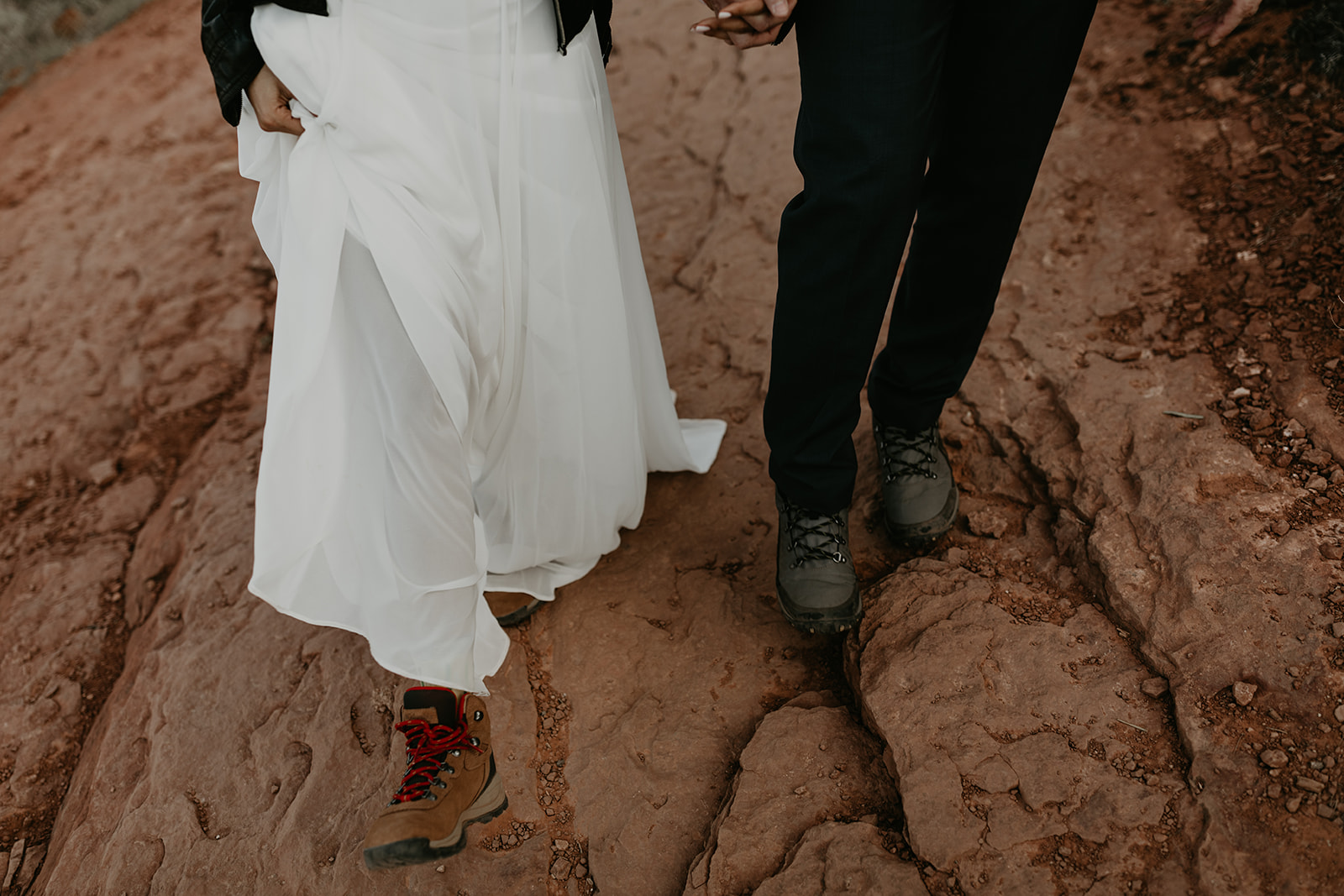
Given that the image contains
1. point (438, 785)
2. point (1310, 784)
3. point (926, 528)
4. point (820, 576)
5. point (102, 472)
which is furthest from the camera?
point (102, 472)

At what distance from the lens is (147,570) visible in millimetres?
2113

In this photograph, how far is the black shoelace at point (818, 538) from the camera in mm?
1524

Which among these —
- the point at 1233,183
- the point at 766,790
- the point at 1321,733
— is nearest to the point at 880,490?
the point at 766,790

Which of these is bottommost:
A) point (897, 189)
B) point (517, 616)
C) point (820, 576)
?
point (517, 616)

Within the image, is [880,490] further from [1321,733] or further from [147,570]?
[147,570]

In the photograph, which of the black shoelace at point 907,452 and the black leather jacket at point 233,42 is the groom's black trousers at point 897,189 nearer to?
the black shoelace at point 907,452

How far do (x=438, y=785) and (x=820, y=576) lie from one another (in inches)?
28.9

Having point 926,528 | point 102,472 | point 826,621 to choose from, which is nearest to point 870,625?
point 826,621

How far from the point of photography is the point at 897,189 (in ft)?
3.86

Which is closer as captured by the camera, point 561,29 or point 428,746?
point 561,29

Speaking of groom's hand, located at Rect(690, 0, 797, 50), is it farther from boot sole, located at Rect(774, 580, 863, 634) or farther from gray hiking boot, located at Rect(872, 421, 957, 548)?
boot sole, located at Rect(774, 580, 863, 634)

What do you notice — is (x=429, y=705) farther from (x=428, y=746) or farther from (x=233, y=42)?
(x=233, y=42)

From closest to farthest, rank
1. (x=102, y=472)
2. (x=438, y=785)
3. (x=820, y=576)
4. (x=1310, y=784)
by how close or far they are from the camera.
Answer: (x=1310, y=784) → (x=438, y=785) → (x=820, y=576) → (x=102, y=472)

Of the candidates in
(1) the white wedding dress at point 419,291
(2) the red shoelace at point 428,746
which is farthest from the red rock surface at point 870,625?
(1) the white wedding dress at point 419,291
